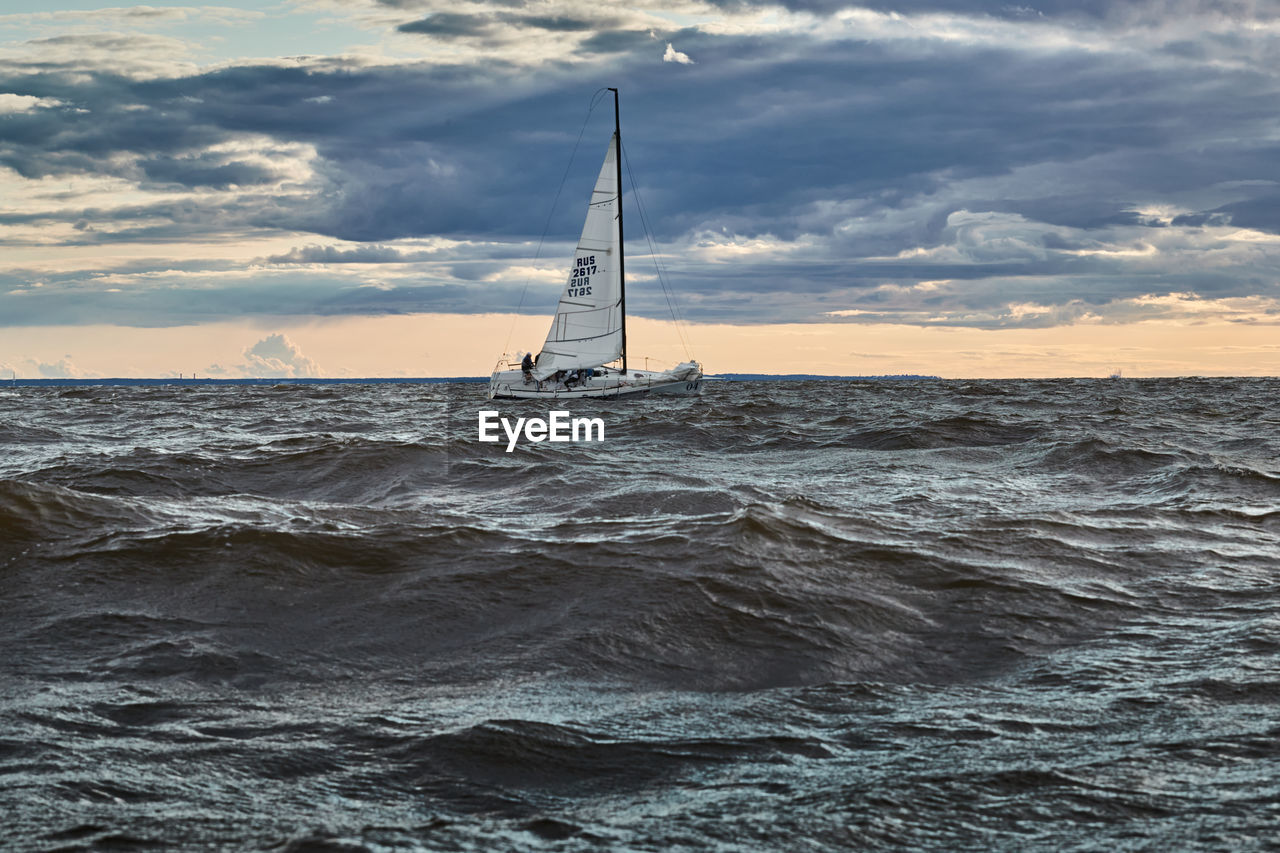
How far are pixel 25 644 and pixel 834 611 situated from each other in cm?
559

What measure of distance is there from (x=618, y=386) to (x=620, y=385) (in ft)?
0.36

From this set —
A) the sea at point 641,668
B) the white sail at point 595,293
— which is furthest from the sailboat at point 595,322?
the sea at point 641,668

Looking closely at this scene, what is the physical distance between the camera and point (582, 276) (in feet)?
160

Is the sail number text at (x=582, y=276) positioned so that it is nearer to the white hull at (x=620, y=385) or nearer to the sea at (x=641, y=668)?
the white hull at (x=620, y=385)

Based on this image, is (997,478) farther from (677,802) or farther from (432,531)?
(677,802)

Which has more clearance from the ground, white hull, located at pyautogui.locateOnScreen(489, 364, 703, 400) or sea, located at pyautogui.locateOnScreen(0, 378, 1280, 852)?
white hull, located at pyautogui.locateOnScreen(489, 364, 703, 400)

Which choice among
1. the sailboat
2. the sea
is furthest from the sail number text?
the sea

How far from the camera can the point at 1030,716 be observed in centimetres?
513

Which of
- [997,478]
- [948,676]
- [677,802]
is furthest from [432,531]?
[997,478]

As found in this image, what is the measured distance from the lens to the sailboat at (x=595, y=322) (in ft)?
157

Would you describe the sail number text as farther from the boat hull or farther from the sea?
the sea

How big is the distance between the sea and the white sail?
35298 millimetres

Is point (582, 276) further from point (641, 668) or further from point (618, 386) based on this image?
point (641, 668)

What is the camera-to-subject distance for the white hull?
1813 inches
